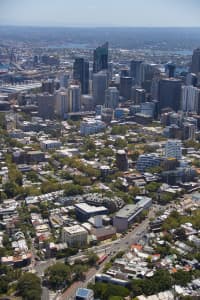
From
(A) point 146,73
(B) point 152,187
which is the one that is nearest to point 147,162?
(B) point 152,187

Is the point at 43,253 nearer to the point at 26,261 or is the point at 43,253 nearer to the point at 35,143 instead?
the point at 26,261

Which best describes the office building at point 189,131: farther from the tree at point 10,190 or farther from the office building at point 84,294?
the office building at point 84,294

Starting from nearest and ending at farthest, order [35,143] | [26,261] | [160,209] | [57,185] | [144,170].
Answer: [26,261] < [160,209] < [57,185] < [144,170] < [35,143]

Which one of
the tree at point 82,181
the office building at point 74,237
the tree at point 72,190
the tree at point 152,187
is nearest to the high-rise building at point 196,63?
the tree at point 152,187

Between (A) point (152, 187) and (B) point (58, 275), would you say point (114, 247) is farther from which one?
(A) point (152, 187)

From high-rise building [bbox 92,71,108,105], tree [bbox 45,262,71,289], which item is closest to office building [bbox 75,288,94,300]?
tree [bbox 45,262,71,289]

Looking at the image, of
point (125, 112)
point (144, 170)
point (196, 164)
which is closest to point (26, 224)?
point (144, 170)
